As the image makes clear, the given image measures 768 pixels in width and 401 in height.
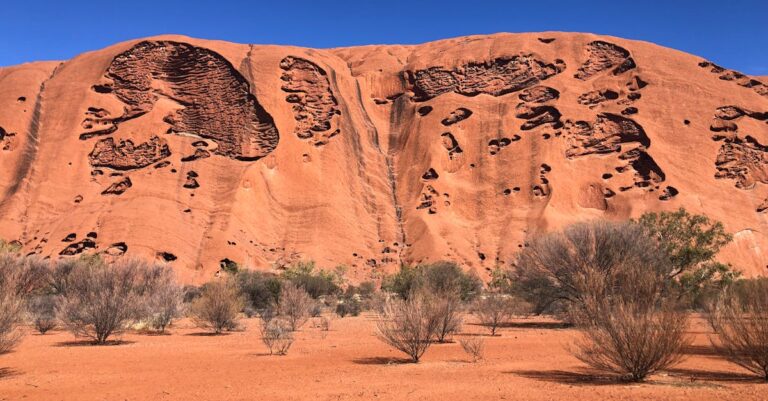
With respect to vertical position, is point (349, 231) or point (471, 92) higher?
point (471, 92)

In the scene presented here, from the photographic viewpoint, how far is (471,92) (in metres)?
70.8

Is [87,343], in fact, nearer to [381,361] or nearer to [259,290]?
[381,361]

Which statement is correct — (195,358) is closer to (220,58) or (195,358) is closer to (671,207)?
(671,207)

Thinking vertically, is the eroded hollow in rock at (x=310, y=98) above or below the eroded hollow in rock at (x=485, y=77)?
below

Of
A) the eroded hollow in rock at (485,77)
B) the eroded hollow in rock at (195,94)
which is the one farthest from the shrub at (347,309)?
the eroded hollow in rock at (485,77)

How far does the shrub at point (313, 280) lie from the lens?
38.5m

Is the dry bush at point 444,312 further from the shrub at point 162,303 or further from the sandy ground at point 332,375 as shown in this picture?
the shrub at point 162,303

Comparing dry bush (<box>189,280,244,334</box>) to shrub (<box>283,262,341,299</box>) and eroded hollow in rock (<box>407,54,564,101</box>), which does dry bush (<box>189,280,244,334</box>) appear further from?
→ eroded hollow in rock (<box>407,54,564,101</box>)

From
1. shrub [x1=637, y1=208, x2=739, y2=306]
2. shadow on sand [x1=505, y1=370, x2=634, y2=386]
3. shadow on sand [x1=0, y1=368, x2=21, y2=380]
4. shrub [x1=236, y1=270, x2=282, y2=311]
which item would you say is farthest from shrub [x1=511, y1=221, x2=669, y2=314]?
shrub [x1=236, y1=270, x2=282, y2=311]

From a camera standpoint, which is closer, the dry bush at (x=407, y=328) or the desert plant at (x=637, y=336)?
the desert plant at (x=637, y=336)

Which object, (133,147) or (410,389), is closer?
(410,389)

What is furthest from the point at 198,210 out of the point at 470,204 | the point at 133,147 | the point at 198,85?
the point at 470,204

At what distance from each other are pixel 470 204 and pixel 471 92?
18327mm

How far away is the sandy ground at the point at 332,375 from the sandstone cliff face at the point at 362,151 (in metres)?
35.0
